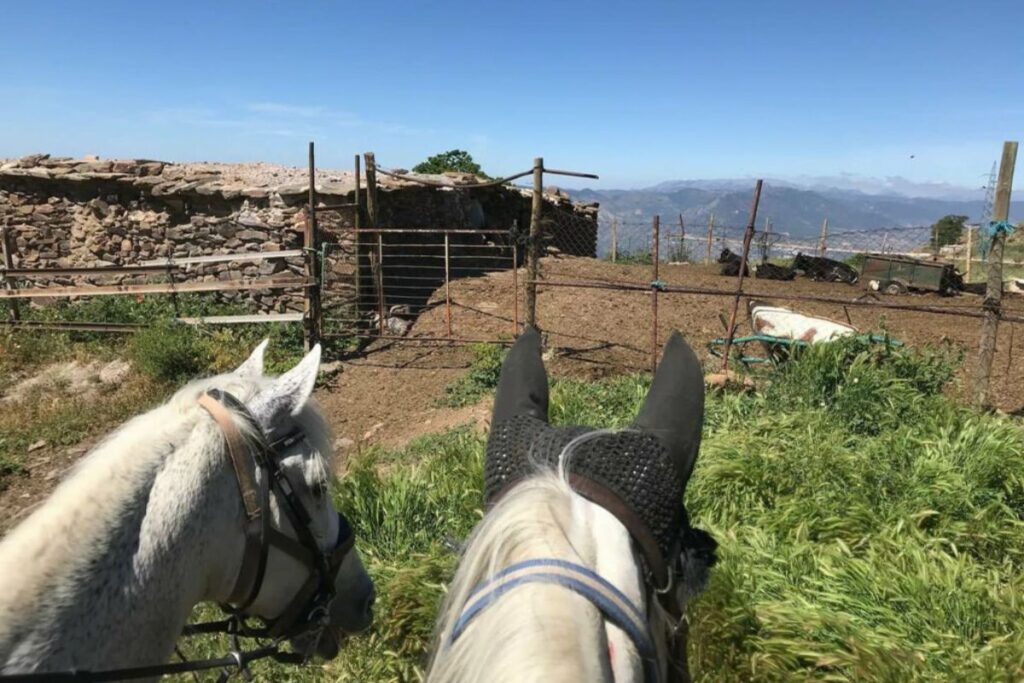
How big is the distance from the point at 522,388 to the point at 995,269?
234 inches

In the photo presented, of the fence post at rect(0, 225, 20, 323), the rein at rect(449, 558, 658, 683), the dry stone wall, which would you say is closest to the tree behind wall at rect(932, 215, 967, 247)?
the dry stone wall

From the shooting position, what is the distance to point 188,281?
10.5 meters

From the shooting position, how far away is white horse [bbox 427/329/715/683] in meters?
0.90

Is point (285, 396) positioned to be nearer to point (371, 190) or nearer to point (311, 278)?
point (311, 278)

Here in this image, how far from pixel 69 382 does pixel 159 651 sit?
8.52m

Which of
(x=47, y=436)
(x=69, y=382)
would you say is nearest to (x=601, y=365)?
(x=47, y=436)

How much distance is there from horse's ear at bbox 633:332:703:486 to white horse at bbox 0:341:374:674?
90 cm

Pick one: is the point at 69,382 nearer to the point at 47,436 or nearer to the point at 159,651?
the point at 47,436

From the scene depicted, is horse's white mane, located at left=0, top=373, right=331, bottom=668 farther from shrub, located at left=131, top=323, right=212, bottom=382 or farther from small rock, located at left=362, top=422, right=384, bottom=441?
shrub, located at left=131, top=323, right=212, bottom=382

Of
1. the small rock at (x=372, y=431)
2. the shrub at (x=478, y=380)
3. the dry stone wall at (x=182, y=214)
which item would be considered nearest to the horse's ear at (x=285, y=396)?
the small rock at (x=372, y=431)

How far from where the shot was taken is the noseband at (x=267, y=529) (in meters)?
1.56

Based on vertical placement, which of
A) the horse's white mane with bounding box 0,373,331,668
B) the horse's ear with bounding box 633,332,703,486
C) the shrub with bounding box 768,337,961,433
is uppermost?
the horse's ear with bounding box 633,332,703,486

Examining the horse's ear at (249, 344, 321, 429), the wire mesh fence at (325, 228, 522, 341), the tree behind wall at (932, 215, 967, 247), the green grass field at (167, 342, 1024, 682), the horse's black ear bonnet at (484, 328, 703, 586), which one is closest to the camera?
the horse's black ear bonnet at (484, 328, 703, 586)

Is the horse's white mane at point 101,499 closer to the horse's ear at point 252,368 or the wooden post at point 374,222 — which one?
the horse's ear at point 252,368
